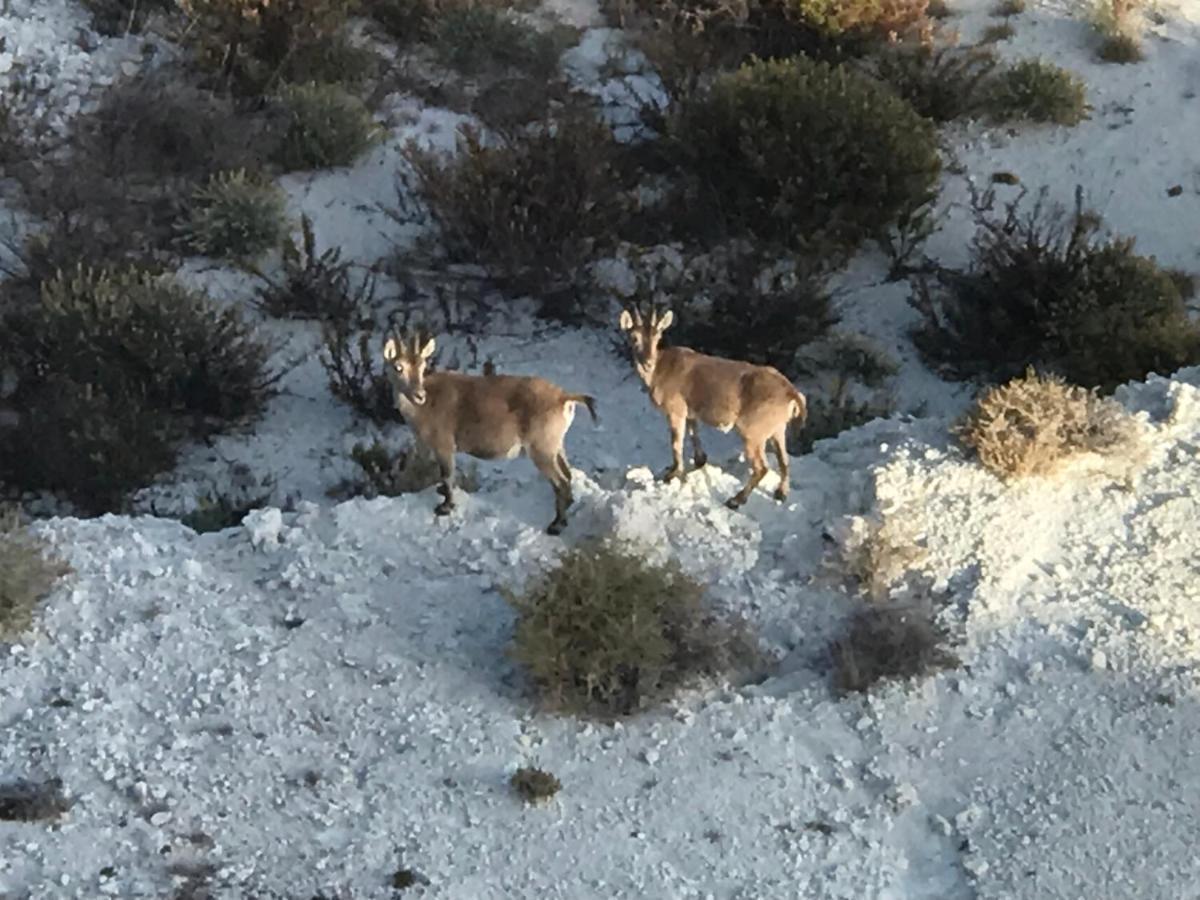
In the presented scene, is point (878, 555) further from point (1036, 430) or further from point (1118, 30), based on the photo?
point (1118, 30)

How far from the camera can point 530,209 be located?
1106 centimetres

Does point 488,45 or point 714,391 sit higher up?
point 714,391

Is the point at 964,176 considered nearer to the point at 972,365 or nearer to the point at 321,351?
the point at 972,365

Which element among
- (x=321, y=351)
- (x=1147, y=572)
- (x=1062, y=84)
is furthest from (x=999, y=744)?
(x=1062, y=84)

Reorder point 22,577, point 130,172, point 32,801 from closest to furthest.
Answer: point 32,801, point 22,577, point 130,172

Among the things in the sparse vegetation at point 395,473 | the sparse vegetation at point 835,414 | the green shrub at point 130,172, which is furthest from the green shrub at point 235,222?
the sparse vegetation at point 835,414

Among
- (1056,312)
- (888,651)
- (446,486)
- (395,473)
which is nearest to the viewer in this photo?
(888,651)

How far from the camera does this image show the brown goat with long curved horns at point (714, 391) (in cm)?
670

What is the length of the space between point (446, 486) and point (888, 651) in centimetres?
219

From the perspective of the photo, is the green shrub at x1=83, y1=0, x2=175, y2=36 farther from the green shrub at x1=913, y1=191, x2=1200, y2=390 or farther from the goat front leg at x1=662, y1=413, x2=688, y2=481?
the goat front leg at x1=662, y1=413, x2=688, y2=481

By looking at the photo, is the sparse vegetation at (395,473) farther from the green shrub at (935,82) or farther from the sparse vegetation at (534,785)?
the green shrub at (935,82)

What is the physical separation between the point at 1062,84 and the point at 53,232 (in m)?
8.52

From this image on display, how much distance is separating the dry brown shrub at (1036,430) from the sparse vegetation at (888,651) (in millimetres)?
1210

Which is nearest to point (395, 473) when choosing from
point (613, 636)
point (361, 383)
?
point (361, 383)
